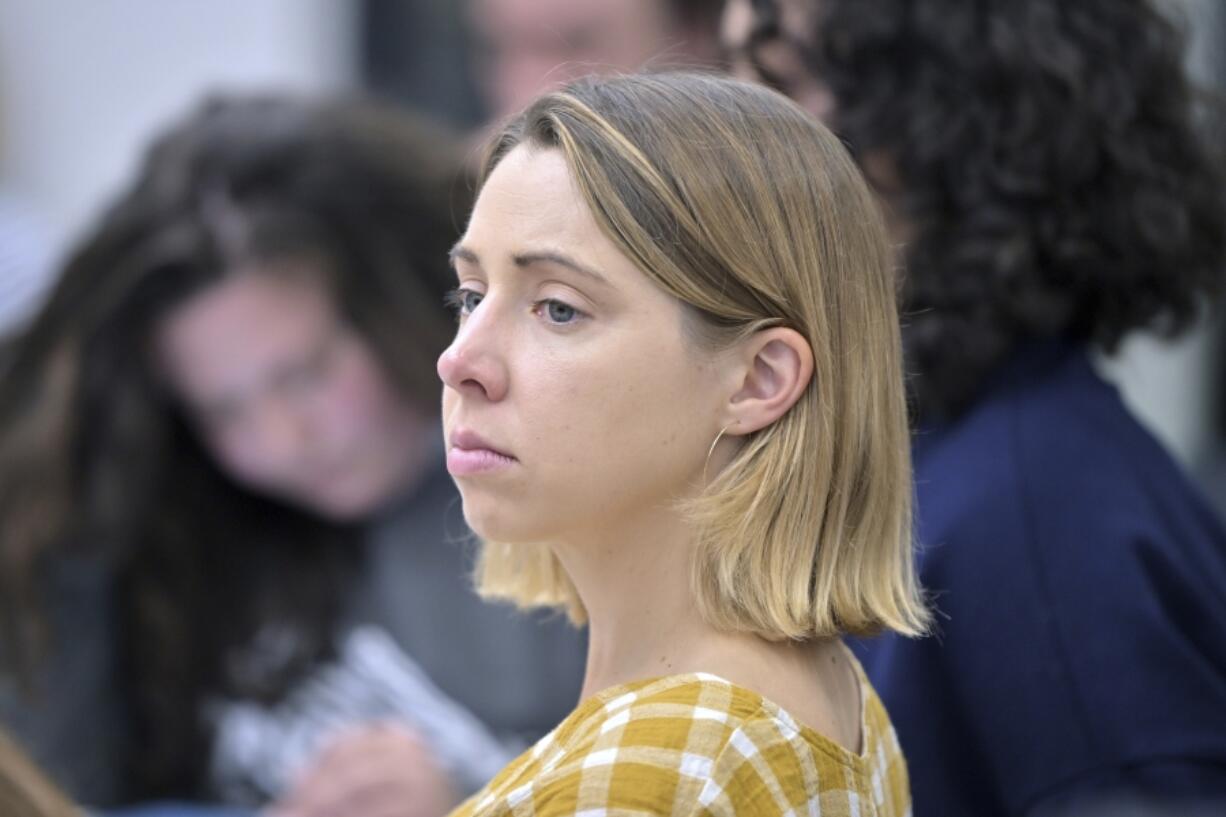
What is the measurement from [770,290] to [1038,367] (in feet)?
2.00

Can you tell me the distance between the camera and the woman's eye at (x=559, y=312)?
929 millimetres

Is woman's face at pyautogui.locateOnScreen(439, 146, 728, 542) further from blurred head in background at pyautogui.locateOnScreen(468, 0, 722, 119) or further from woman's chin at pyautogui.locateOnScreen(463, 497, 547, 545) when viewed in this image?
blurred head in background at pyautogui.locateOnScreen(468, 0, 722, 119)

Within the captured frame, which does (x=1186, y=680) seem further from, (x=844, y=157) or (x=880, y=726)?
(x=844, y=157)

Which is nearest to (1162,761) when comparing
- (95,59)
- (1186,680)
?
(1186,680)

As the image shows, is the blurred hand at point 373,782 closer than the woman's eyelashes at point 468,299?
No

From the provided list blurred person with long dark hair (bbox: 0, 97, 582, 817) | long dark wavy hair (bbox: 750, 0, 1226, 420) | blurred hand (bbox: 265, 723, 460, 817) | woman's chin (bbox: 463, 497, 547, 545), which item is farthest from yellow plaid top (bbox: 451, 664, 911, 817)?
blurred person with long dark hair (bbox: 0, 97, 582, 817)

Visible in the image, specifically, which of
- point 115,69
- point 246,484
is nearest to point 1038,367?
point 246,484

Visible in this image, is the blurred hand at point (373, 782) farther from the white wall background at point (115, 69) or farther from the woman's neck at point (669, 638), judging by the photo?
the white wall background at point (115, 69)

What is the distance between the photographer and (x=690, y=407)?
941 millimetres

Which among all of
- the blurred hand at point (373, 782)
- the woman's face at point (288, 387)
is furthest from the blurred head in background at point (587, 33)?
the blurred hand at point (373, 782)

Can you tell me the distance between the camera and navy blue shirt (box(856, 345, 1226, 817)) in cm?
124

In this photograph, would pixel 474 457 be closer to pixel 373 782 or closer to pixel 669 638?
pixel 669 638

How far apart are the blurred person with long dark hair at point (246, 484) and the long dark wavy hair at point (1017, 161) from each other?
107 centimetres

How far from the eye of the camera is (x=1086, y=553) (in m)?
1.29
